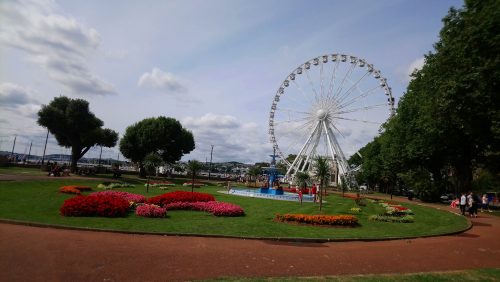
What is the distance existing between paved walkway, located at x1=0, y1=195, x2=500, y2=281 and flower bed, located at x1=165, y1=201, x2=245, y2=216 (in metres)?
6.69

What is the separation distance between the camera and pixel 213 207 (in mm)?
23406

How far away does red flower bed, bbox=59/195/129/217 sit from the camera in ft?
62.8

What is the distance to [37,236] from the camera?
14.0 metres

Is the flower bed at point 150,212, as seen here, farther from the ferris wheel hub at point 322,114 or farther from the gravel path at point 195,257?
the ferris wheel hub at point 322,114

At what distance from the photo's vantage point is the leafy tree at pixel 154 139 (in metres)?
73.4

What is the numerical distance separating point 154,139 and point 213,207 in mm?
52494

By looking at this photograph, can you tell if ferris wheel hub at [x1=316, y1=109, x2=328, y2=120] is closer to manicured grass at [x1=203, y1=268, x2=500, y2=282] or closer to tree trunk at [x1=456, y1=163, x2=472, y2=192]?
tree trunk at [x1=456, y1=163, x2=472, y2=192]

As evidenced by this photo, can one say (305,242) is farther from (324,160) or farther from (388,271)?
(324,160)

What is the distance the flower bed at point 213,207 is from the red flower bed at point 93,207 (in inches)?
162

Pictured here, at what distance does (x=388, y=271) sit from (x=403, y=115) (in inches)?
1713

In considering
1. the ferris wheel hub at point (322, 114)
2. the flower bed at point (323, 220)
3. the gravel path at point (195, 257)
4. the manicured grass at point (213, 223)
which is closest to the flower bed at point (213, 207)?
the manicured grass at point (213, 223)

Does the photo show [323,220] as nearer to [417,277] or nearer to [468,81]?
[417,277]

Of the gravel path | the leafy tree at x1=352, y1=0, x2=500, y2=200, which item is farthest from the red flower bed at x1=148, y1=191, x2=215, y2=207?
the leafy tree at x1=352, y1=0, x2=500, y2=200

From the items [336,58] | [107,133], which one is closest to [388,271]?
[336,58]
